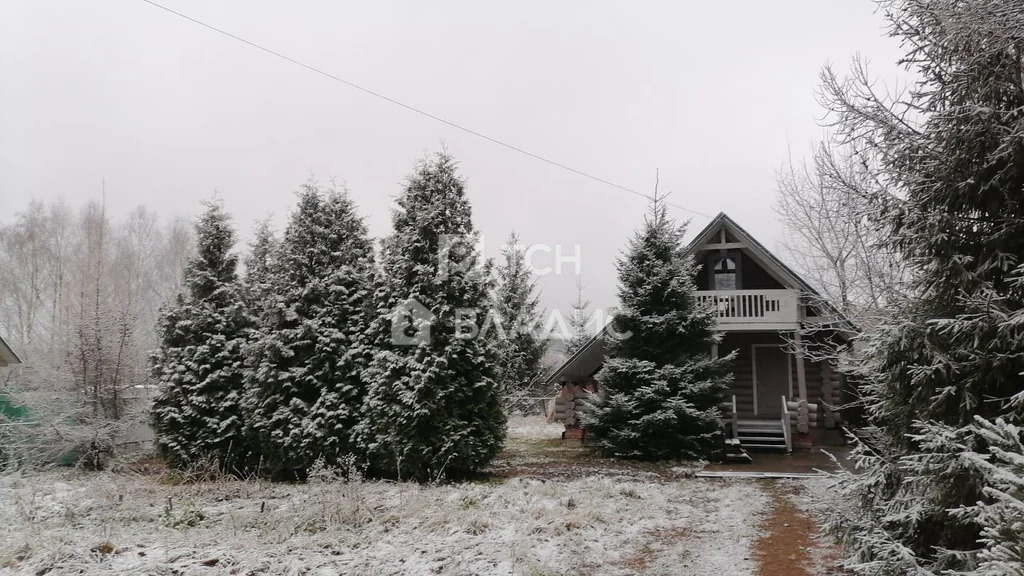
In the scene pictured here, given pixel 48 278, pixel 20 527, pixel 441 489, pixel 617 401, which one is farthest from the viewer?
pixel 48 278

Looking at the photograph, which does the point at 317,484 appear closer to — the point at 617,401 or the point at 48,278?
the point at 617,401

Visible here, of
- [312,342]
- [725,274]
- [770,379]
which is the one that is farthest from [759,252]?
[312,342]

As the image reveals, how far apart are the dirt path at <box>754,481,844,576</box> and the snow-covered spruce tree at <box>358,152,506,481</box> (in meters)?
5.49

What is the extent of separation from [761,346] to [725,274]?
2394mm

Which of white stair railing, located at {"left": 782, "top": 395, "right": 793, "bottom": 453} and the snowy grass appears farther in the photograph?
white stair railing, located at {"left": 782, "top": 395, "right": 793, "bottom": 453}

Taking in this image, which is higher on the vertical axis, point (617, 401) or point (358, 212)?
point (358, 212)

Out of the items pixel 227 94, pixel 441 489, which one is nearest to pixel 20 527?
pixel 441 489

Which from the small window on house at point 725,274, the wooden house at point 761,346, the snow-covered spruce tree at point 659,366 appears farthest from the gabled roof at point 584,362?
the small window on house at point 725,274

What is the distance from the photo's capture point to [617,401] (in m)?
15.0

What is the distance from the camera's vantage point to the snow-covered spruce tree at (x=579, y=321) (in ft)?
115

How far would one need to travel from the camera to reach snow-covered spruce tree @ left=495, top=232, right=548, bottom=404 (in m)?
30.3

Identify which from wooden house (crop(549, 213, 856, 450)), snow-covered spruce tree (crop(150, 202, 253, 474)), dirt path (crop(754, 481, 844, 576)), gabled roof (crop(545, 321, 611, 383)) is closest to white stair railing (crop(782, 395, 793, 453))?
wooden house (crop(549, 213, 856, 450))

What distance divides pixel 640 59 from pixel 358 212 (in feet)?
23.3

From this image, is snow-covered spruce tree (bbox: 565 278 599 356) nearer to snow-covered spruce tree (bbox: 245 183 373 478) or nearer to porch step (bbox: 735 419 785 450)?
porch step (bbox: 735 419 785 450)
